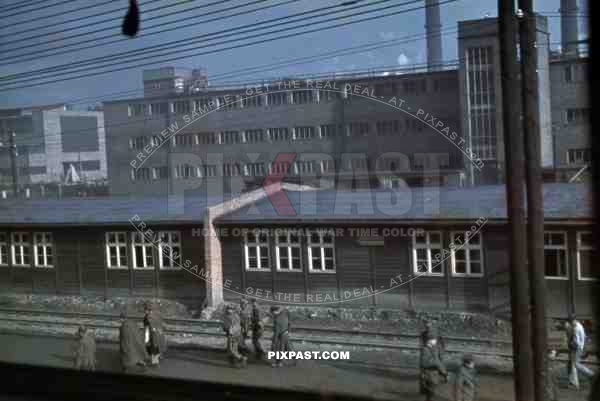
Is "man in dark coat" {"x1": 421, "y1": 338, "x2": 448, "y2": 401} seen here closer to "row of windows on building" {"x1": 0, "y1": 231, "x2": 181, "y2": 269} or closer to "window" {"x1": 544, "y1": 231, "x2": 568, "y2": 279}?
"window" {"x1": 544, "y1": 231, "x2": 568, "y2": 279}

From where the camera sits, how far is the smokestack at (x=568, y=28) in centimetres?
365

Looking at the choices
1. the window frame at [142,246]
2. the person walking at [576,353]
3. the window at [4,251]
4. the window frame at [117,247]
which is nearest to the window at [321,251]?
the window frame at [142,246]

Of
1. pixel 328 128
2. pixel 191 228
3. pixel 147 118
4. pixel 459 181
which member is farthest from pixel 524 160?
pixel 147 118

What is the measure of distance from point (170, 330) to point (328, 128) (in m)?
2.24

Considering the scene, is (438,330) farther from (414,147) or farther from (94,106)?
(94,106)

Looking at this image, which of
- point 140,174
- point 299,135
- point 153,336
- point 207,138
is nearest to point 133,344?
point 153,336

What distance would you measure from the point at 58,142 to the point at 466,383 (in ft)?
13.3

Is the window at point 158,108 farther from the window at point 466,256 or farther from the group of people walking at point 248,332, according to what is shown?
the window at point 466,256

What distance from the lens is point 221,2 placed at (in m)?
4.73

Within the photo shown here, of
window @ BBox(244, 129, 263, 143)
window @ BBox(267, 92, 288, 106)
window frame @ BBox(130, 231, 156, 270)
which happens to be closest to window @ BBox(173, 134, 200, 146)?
window @ BBox(244, 129, 263, 143)

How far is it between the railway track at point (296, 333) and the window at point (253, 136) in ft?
5.42

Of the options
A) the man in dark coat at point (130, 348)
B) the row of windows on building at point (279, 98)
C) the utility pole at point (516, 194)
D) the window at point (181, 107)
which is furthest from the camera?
the window at point (181, 107)

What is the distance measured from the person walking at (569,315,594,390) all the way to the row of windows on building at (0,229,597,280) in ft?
3.99

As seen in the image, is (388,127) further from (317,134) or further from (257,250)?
(257,250)
